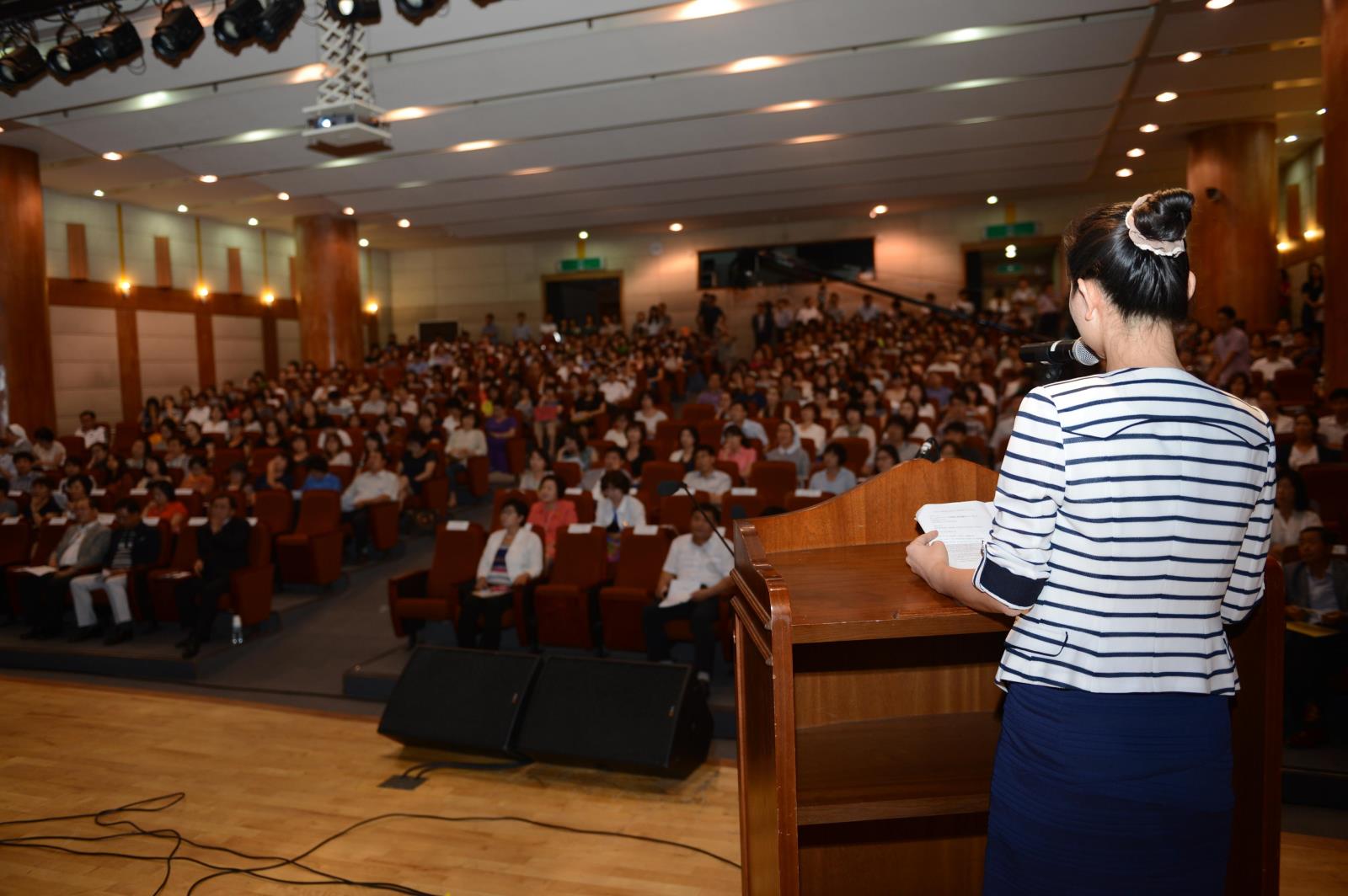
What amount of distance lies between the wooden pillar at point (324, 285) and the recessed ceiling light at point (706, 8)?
9.15 m

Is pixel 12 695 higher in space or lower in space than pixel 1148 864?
lower

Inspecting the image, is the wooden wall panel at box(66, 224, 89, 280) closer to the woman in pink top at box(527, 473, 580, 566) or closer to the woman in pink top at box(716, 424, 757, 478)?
the woman in pink top at box(527, 473, 580, 566)

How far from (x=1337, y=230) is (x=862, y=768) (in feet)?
22.2

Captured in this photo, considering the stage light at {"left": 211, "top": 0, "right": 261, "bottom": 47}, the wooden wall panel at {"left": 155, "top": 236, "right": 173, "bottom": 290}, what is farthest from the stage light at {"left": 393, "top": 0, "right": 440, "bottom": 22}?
the wooden wall panel at {"left": 155, "top": 236, "right": 173, "bottom": 290}

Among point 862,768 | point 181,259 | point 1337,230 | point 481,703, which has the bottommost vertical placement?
point 481,703

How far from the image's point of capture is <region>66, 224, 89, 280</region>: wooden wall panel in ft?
42.1

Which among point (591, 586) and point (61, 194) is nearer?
point (591, 586)

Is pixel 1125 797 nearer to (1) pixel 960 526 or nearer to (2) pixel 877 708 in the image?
(1) pixel 960 526

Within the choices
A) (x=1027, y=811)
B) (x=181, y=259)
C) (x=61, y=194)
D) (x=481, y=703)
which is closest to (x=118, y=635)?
(x=481, y=703)

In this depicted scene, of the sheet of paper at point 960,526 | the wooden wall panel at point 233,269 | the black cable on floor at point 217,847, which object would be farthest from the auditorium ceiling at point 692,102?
the sheet of paper at point 960,526

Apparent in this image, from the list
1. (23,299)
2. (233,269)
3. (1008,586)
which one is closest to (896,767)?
(1008,586)

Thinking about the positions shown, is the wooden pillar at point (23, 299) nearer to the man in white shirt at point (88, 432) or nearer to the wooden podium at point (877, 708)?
the man in white shirt at point (88, 432)

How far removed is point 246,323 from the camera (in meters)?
16.1

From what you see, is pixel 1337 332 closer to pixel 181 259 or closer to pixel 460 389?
pixel 460 389
